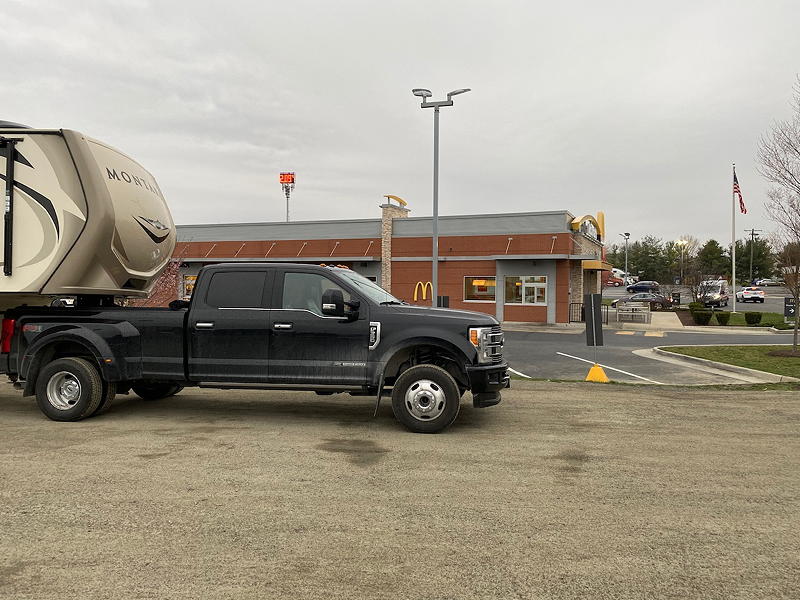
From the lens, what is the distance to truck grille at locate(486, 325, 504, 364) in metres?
7.11

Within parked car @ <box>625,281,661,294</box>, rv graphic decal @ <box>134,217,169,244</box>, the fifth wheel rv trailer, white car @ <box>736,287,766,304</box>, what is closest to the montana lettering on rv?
the fifth wheel rv trailer

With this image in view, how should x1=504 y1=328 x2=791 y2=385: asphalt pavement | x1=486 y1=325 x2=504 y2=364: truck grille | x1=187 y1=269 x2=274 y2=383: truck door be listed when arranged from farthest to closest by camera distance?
x1=504 y1=328 x2=791 y2=385: asphalt pavement
x1=187 y1=269 x2=274 y2=383: truck door
x1=486 y1=325 x2=504 y2=364: truck grille

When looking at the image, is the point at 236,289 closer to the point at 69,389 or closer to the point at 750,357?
the point at 69,389

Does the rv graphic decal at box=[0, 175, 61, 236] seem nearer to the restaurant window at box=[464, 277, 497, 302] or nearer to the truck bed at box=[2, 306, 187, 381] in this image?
the truck bed at box=[2, 306, 187, 381]

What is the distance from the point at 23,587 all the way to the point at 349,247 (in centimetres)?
3174

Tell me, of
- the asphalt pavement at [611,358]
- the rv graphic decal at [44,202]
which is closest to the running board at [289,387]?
the rv graphic decal at [44,202]

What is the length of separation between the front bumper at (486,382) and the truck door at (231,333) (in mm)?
2611

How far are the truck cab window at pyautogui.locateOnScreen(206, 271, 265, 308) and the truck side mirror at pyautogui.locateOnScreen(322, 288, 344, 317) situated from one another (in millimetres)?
999

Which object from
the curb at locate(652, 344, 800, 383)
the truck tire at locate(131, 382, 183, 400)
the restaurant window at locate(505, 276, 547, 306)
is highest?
the restaurant window at locate(505, 276, 547, 306)

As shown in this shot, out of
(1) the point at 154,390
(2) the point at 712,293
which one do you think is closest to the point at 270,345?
(1) the point at 154,390

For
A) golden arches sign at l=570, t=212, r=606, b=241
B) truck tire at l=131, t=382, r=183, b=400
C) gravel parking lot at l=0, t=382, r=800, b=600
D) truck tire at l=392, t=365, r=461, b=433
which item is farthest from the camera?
golden arches sign at l=570, t=212, r=606, b=241

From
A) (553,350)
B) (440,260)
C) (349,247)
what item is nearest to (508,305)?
(440,260)

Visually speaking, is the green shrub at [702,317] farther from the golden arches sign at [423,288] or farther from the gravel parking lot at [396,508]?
the gravel parking lot at [396,508]

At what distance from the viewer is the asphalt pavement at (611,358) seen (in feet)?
42.5
